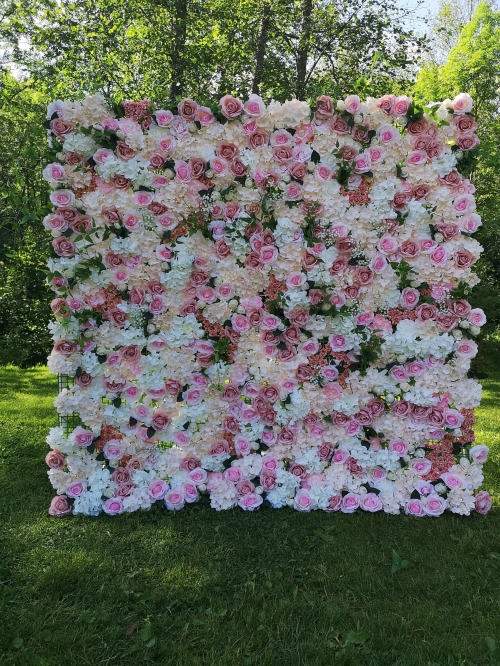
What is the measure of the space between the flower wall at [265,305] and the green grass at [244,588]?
8.0 inches

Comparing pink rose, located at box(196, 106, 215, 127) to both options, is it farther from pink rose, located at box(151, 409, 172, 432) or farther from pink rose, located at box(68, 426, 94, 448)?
pink rose, located at box(68, 426, 94, 448)

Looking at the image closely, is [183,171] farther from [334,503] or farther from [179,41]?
[179,41]

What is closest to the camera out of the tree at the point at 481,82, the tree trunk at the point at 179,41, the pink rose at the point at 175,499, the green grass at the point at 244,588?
the green grass at the point at 244,588

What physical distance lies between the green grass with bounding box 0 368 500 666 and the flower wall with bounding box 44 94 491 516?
203 millimetres

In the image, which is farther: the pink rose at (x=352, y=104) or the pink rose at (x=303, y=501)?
the pink rose at (x=303, y=501)

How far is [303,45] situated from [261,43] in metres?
0.75

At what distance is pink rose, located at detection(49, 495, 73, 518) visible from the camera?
10.2ft

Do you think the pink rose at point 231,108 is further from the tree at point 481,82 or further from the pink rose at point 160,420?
the tree at point 481,82

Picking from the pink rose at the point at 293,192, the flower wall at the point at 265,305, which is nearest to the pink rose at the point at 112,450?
the flower wall at the point at 265,305

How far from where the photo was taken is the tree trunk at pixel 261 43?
786 cm

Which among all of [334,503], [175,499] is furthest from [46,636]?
[334,503]

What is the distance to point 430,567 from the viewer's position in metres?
2.63

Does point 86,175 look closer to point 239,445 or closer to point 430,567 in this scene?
point 239,445

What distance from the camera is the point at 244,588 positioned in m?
2.43
